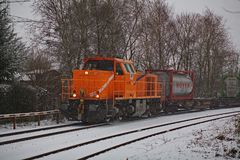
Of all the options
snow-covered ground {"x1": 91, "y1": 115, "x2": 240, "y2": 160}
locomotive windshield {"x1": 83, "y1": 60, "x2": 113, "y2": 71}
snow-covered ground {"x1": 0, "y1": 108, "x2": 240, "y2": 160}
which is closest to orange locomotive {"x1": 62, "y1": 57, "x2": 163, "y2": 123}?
locomotive windshield {"x1": 83, "y1": 60, "x2": 113, "y2": 71}

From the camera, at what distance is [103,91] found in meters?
15.7

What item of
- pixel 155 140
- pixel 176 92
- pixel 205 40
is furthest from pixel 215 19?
pixel 155 140

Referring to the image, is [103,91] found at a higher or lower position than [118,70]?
lower

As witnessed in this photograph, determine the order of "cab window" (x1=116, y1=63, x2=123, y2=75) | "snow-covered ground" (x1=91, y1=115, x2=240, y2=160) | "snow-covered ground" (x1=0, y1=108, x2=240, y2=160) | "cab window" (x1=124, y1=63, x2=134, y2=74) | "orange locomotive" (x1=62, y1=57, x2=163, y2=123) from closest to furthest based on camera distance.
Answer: "snow-covered ground" (x1=91, y1=115, x2=240, y2=160), "snow-covered ground" (x1=0, y1=108, x2=240, y2=160), "orange locomotive" (x1=62, y1=57, x2=163, y2=123), "cab window" (x1=116, y1=63, x2=123, y2=75), "cab window" (x1=124, y1=63, x2=134, y2=74)

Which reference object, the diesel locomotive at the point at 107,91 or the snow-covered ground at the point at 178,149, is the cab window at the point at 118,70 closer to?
the diesel locomotive at the point at 107,91

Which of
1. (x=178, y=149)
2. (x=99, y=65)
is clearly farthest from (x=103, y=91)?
(x=178, y=149)

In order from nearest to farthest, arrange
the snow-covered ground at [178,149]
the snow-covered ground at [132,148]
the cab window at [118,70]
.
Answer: the snow-covered ground at [178,149]
the snow-covered ground at [132,148]
the cab window at [118,70]

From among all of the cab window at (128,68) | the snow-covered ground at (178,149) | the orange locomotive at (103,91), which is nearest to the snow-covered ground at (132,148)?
the snow-covered ground at (178,149)

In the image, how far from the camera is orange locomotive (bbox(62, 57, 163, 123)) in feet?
50.4

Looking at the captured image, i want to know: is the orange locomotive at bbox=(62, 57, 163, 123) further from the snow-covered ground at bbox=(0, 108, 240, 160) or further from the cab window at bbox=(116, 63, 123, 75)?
the snow-covered ground at bbox=(0, 108, 240, 160)

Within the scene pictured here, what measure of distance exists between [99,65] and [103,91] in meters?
1.63

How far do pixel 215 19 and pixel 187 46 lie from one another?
20.1 ft

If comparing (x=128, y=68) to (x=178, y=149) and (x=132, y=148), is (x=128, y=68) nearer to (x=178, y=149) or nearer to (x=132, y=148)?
(x=132, y=148)

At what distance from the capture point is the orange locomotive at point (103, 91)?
50.4 ft
